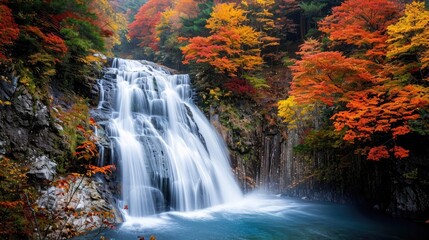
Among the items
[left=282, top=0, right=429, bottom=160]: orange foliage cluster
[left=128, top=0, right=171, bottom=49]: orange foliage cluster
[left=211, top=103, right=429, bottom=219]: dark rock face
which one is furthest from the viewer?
[left=128, top=0, right=171, bottom=49]: orange foliage cluster

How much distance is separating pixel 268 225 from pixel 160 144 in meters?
5.23

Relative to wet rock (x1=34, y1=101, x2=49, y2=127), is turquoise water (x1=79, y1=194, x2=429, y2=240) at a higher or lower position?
lower

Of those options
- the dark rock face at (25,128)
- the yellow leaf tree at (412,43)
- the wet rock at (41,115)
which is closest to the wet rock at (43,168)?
the dark rock face at (25,128)

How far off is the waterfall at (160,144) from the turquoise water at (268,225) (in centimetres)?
75

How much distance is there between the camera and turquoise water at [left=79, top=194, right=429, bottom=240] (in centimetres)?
830

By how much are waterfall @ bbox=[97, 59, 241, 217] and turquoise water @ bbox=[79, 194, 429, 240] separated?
0.75 m

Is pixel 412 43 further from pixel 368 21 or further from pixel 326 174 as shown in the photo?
pixel 326 174

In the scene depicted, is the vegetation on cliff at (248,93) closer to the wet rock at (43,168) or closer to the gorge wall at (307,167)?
the gorge wall at (307,167)

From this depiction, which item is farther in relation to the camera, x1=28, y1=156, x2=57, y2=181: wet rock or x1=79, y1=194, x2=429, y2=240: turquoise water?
x1=79, y1=194, x2=429, y2=240: turquoise water

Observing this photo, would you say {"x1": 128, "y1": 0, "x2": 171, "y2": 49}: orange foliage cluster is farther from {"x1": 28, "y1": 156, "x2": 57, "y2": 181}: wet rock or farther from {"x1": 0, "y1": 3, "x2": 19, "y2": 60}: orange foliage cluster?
{"x1": 28, "y1": 156, "x2": 57, "y2": 181}: wet rock

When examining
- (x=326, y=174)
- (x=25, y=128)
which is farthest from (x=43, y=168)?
(x=326, y=174)

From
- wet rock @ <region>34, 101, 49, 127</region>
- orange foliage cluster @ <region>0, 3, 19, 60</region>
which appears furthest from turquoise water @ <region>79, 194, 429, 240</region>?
orange foliage cluster @ <region>0, 3, 19, 60</region>

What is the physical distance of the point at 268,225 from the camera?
9.59 metres

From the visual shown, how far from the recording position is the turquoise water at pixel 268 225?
8.30 meters
